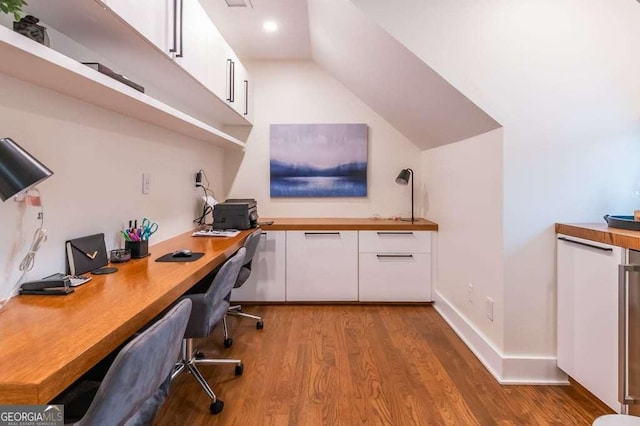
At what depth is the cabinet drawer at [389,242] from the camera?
122 inches

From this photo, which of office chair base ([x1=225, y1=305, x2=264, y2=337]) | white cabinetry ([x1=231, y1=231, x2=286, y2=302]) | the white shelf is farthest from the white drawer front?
the white shelf

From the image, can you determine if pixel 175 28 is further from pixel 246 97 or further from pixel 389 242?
pixel 389 242

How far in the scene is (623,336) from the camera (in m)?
1.43

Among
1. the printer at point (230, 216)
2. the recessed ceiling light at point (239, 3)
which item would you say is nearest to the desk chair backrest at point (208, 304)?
the printer at point (230, 216)

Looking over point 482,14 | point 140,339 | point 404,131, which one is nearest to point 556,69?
point 482,14

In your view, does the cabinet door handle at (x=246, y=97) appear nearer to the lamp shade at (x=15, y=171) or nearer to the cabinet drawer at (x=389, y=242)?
the cabinet drawer at (x=389, y=242)

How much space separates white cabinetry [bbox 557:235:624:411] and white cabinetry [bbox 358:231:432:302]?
128 centimetres

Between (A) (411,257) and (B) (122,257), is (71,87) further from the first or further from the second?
(A) (411,257)

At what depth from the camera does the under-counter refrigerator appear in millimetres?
1394

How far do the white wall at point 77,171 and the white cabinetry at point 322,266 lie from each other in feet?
3.85

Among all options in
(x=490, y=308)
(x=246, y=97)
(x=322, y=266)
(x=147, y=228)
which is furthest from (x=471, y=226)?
(x=246, y=97)

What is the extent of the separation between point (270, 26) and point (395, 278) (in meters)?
2.49

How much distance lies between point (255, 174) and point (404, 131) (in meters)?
1.63

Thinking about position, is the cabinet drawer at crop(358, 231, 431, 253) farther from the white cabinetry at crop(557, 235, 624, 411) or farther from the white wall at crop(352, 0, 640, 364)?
the white cabinetry at crop(557, 235, 624, 411)
